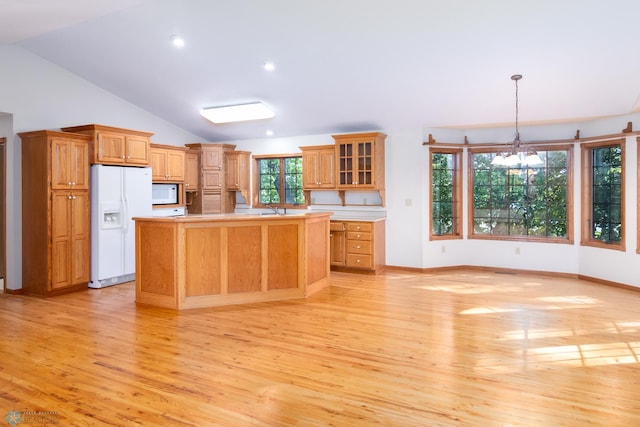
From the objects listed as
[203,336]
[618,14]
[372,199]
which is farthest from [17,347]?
[618,14]

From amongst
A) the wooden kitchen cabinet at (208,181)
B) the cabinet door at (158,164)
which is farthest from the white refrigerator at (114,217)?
the wooden kitchen cabinet at (208,181)

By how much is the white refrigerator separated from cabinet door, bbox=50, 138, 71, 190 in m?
0.32

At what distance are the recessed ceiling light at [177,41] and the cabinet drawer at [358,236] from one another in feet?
11.6

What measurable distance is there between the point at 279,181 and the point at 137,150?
8.68 ft

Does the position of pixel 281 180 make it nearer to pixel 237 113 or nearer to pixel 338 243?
pixel 237 113

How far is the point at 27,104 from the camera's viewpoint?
5.48m

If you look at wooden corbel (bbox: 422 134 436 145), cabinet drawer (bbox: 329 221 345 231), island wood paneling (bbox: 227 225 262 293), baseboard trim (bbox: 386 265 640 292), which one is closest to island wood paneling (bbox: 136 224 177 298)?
island wood paneling (bbox: 227 225 262 293)

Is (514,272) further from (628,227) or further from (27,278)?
(27,278)

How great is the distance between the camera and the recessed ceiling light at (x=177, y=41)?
4801mm

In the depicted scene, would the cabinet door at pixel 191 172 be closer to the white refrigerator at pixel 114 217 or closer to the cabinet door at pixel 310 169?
the white refrigerator at pixel 114 217

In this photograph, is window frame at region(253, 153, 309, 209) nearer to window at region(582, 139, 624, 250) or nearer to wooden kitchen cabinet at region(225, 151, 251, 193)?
wooden kitchen cabinet at region(225, 151, 251, 193)

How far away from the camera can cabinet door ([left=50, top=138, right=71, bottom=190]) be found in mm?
5258

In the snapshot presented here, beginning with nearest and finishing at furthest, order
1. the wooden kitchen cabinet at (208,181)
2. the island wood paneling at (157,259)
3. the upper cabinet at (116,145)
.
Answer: the island wood paneling at (157,259) → the upper cabinet at (116,145) → the wooden kitchen cabinet at (208,181)

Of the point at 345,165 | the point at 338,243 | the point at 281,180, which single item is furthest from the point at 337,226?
the point at 281,180
